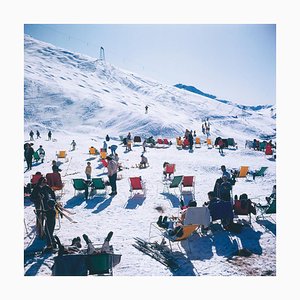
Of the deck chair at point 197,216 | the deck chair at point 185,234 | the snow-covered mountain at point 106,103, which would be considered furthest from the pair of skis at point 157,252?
the snow-covered mountain at point 106,103

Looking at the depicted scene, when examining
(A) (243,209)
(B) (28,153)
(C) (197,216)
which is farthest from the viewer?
(B) (28,153)

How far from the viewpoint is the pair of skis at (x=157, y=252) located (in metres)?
6.75

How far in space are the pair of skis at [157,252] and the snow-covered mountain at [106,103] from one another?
1400 inches

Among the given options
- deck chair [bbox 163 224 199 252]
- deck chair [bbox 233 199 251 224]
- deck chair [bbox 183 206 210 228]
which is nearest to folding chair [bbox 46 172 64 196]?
deck chair [bbox 163 224 199 252]

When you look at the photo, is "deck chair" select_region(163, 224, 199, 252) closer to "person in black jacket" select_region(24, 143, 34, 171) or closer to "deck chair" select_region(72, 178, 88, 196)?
"deck chair" select_region(72, 178, 88, 196)

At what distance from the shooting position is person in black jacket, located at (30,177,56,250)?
734 cm

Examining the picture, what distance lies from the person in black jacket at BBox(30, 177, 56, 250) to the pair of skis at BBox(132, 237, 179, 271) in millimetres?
1973

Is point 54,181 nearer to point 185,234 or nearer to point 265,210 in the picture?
point 185,234

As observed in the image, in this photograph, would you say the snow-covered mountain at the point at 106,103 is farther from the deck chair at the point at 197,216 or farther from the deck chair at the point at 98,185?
the deck chair at the point at 197,216

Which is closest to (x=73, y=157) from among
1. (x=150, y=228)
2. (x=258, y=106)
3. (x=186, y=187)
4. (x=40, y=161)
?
(x=40, y=161)

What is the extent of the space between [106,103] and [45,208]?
51787 mm

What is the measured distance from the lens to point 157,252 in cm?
725

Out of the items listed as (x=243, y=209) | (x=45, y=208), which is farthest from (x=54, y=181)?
(x=243, y=209)
